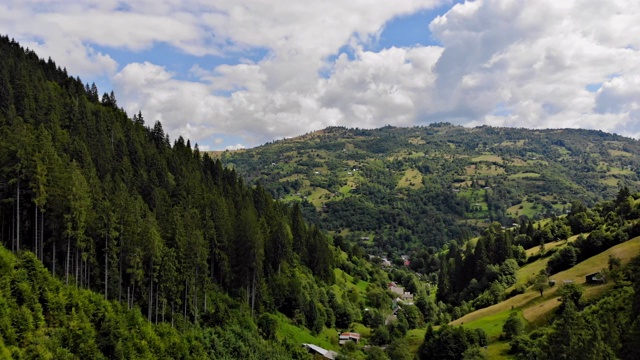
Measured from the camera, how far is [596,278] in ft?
316

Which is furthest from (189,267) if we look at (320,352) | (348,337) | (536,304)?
(536,304)

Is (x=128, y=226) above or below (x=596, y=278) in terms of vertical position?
above

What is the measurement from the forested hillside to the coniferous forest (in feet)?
0.88

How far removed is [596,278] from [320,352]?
5941cm

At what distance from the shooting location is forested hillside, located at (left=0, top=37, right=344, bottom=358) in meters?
59.8

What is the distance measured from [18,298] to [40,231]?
1972 cm

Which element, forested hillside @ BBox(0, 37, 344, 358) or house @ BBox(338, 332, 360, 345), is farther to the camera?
house @ BBox(338, 332, 360, 345)

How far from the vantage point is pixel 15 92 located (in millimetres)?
92500

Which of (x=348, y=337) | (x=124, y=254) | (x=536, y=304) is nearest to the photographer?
(x=124, y=254)

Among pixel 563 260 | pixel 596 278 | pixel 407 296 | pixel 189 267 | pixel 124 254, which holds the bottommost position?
pixel 407 296

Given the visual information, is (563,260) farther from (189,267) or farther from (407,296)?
(189,267)

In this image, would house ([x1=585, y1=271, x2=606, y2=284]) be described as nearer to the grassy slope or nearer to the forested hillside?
the grassy slope

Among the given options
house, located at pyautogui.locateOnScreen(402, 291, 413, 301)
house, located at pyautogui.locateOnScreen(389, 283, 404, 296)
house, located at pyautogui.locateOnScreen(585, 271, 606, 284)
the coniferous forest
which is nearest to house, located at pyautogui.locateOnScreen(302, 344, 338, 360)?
the coniferous forest

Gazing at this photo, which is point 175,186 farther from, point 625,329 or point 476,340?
point 625,329
